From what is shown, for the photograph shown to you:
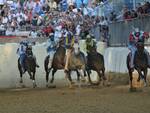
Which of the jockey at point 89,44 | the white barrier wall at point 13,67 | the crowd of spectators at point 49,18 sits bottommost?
the white barrier wall at point 13,67

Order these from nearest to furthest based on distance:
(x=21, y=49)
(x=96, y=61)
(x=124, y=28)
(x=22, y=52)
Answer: (x=96, y=61)
(x=22, y=52)
(x=21, y=49)
(x=124, y=28)

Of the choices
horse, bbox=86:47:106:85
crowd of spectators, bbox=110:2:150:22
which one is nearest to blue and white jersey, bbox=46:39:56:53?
horse, bbox=86:47:106:85

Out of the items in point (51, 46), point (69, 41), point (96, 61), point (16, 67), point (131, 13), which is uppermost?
point (131, 13)

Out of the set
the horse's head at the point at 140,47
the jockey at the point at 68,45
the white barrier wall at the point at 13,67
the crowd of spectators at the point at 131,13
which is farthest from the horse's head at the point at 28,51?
the horse's head at the point at 140,47

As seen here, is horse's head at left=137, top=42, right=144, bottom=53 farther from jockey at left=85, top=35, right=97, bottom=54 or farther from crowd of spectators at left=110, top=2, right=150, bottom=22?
crowd of spectators at left=110, top=2, right=150, bottom=22

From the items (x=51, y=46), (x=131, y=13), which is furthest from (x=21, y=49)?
(x=131, y=13)

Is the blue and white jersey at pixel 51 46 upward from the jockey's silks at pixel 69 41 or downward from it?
downward

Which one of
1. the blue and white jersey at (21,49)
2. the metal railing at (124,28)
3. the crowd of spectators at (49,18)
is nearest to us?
the blue and white jersey at (21,49)

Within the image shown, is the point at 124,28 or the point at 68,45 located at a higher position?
the point at 124,28

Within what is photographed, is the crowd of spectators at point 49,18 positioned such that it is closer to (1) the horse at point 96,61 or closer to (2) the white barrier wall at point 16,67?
(2) the white barrier wall at point 16,67

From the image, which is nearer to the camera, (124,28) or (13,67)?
(13,67)

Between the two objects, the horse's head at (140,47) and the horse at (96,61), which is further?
the horse at (96,61)

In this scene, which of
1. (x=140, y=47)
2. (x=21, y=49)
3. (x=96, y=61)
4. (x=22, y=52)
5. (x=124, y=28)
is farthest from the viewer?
(x=124, y=28)

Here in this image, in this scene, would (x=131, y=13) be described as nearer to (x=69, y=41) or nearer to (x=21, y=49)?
(x=69, y=41)
